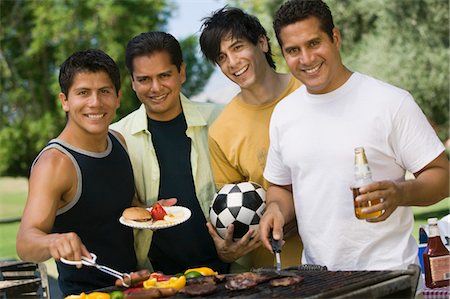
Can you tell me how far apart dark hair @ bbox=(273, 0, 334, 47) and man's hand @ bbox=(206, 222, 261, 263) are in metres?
1.21

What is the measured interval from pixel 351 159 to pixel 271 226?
59cm

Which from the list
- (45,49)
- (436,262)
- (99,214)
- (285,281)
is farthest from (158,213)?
(45,49)

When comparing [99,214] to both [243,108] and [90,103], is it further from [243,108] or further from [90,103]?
[243,108]

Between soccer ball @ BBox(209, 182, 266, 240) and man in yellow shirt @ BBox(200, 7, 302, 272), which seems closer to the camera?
soccer ball @ BBox(209, 182, 266, 240)

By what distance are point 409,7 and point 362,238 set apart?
1729cm

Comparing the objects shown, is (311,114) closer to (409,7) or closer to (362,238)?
(362,238)

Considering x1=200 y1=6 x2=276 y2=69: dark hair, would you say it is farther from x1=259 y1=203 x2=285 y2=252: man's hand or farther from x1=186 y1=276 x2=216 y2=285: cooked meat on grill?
x1=186 y1=276 x2=216 y2=285: cooked meat on grill

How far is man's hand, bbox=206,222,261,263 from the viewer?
15.3ft

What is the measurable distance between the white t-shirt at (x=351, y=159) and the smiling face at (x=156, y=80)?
1115 mm

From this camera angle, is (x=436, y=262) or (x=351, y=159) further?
(x=436, y=262)

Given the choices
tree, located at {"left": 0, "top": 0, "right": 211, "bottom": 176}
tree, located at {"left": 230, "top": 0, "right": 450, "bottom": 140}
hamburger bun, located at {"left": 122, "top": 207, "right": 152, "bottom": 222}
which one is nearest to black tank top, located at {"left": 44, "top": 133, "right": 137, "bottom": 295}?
hamburger bun, located at {"left": 122, "top": 207, "right": 152, "bottom": 222}

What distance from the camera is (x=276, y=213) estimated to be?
418cm

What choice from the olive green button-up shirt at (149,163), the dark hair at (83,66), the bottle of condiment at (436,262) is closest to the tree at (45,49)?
the olive green button-up shirt at (149,163)

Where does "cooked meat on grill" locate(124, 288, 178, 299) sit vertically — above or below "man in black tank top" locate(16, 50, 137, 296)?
below
